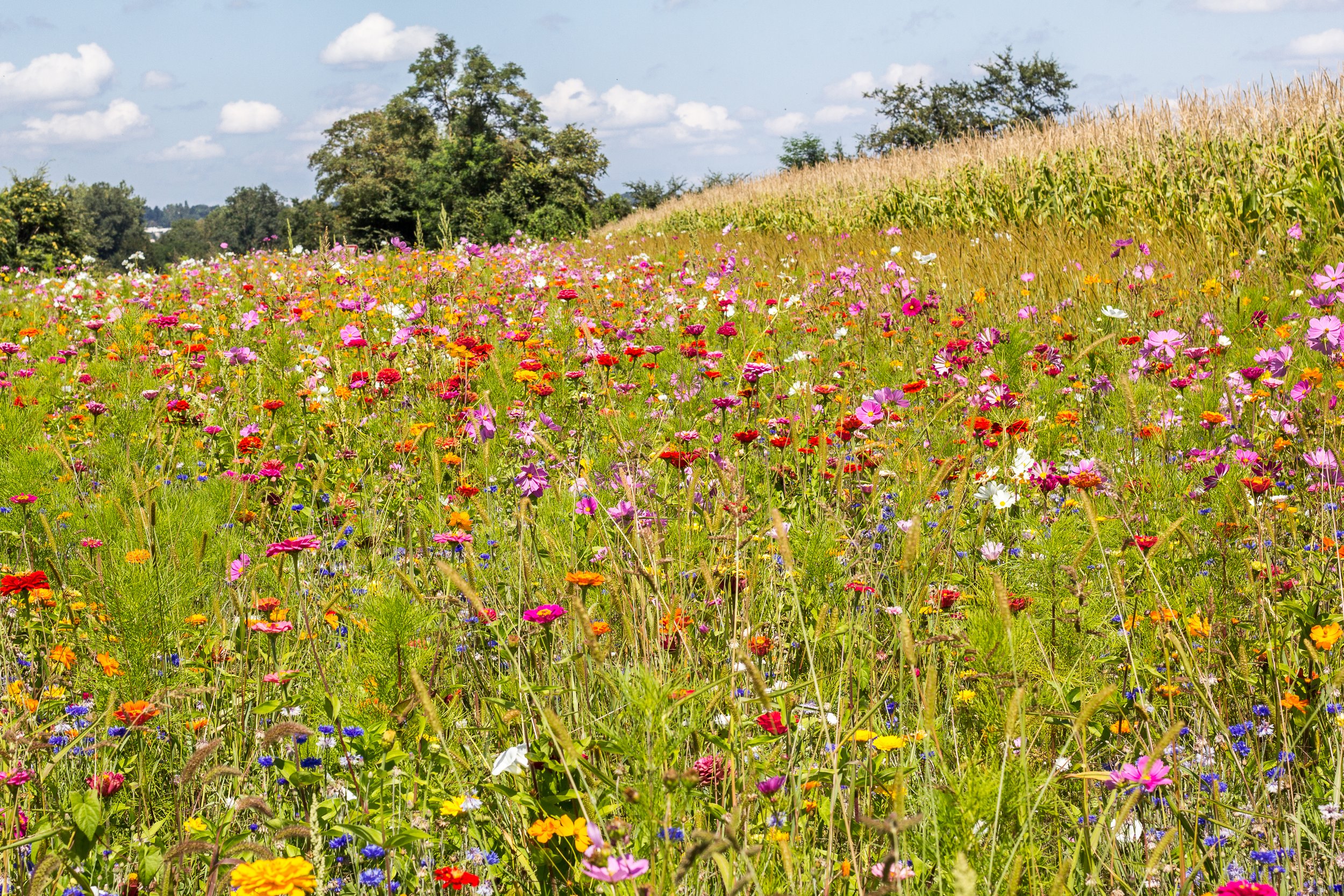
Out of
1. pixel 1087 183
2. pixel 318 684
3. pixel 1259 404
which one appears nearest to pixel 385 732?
pixel 318 684

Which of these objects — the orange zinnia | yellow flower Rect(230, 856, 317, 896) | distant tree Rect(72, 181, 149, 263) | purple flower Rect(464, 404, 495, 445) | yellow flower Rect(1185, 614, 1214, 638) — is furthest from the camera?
distant tree Rect(72, 181, 149, 263)

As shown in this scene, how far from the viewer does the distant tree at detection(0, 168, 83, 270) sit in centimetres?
2770

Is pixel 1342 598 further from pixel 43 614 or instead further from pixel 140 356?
pixel 140 356

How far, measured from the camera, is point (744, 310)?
18.6ft

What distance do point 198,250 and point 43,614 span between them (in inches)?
3753

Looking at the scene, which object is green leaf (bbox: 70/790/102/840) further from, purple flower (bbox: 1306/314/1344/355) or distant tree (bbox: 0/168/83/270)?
distant tree (bbox: 0/168/83/270)

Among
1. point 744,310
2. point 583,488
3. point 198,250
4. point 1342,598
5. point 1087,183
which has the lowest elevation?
point 1342,598

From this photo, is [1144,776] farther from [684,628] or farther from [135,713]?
[135,713]

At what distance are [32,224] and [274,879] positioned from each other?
1472 inches

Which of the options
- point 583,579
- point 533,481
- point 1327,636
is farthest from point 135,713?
point 1327,636

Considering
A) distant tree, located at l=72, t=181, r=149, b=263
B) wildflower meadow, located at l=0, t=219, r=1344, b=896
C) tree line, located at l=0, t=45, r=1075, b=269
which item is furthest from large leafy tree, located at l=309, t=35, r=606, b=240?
distant tree, located at l=72, t=181, r=149, b=263

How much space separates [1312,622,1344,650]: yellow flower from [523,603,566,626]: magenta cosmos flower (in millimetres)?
1433

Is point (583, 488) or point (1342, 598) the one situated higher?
point (583, 488)

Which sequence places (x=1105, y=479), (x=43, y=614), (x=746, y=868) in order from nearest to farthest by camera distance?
(x=746, y=868), (x=43, y=614), (x=1105, y=479)
